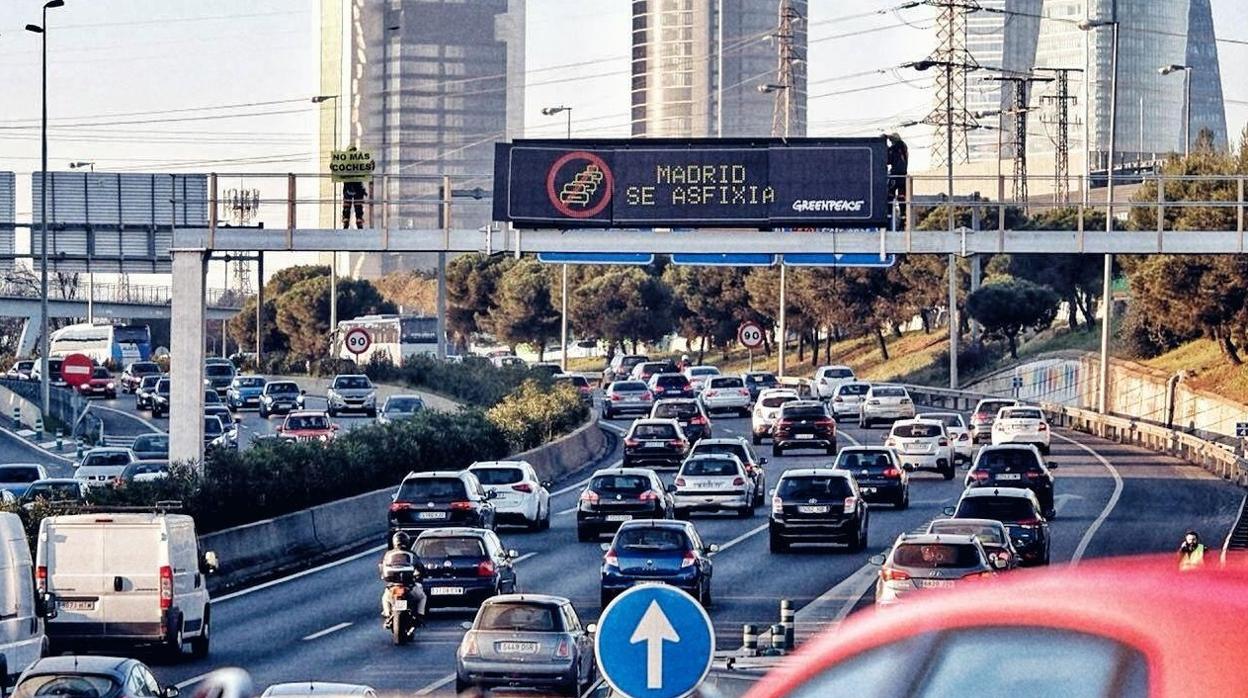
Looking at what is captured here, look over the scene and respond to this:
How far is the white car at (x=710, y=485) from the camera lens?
152ft

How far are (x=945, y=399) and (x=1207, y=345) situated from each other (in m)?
10.2

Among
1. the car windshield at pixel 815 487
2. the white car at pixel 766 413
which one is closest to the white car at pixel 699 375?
the white car at pixel 766 413

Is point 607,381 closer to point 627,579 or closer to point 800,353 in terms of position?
point 800,353

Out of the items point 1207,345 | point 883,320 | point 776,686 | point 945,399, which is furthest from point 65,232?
point 776,686

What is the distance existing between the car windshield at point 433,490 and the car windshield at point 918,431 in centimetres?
2008

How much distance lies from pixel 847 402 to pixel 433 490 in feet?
126

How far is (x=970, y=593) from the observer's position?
403cm

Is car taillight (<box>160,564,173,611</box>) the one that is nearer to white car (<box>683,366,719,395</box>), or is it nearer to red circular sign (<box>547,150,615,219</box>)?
red circular sign (<box>547,150,615,219</box>)

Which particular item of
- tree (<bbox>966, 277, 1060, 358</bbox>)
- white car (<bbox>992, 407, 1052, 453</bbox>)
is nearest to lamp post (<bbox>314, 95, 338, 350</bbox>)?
white car (<bbox>992, 407, 1052, 453</bbox>)

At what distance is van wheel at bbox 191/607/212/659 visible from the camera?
27.2 metres

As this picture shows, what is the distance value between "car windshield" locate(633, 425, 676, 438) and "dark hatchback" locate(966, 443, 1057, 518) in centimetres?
1150

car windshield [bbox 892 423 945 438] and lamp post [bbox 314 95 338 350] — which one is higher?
lamp post [bbox 314 95 338 350]

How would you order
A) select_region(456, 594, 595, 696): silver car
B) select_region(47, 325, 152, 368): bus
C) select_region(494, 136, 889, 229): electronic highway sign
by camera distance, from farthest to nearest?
select_region(47, 325, 152, 368): bus → select_region(494, 136, 889, 229): electronic highway sign → select_region(456, 594, 595, 696): silver car

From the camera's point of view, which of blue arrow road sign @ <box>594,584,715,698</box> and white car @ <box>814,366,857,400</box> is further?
white car @ <box>814,366,857,400</box>
